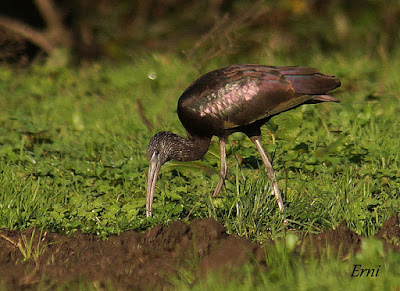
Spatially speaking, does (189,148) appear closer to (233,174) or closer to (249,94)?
(233,174)

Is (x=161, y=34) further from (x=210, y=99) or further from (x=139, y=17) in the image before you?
(x=210, y=99)

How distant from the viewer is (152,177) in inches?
216

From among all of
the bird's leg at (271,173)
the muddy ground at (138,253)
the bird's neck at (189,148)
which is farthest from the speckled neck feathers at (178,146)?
the muddy ground at (138,253)

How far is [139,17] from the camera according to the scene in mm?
12523

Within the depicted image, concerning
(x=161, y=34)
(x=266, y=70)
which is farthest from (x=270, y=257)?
(x=161, y=34)

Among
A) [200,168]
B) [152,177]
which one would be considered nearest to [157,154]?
[152,177]

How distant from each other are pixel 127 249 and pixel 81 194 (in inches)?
53.3

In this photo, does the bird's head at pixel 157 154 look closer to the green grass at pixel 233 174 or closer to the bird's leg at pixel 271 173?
the green grass at pixel 233 174

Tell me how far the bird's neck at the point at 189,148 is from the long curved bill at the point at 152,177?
0.21 metres

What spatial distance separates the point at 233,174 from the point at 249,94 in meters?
0.71

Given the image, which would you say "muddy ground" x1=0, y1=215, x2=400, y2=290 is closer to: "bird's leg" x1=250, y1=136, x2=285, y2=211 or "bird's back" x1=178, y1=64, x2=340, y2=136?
"bird's leg" x1=250, y1=136, x2=285, y2=211

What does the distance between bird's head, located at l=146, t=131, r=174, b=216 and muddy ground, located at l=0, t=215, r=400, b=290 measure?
0.82 m

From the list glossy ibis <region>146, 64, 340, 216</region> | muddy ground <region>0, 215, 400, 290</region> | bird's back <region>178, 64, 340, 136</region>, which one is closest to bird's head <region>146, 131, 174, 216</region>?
glossy ibis <region>146, 64, 340, 216</region>

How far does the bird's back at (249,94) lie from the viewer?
5.48 metres
